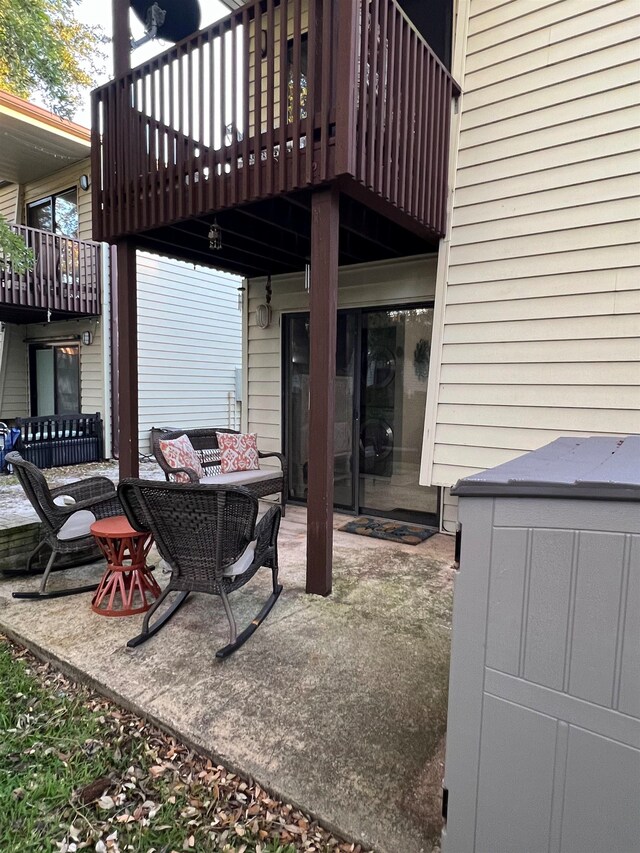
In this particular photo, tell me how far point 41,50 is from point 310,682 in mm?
A: 5813

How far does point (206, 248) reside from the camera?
457 centimetres

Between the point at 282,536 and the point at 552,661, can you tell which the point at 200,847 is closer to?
the point at 552,661

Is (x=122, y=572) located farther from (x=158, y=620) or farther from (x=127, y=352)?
(x=127, y=352)

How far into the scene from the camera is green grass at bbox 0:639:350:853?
4.83 ft

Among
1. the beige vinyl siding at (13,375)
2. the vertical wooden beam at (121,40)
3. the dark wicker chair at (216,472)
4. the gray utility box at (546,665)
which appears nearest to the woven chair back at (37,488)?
the dark wicker chair at (216,472)

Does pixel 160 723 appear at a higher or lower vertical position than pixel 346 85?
lower

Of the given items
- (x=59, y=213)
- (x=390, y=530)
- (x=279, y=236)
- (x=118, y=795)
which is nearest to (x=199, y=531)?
(x=118, y=795)

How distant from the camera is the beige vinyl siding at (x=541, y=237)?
10.5 feet

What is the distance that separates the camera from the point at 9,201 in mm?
9656

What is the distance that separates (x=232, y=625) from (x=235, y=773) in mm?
782

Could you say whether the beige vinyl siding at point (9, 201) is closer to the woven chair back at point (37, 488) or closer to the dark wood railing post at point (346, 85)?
the woven chair back at point (37, 488)

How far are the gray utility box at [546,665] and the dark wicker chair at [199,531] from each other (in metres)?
1.38

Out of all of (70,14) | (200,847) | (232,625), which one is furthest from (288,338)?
(200,847)

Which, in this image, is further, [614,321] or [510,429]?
[510,429]
